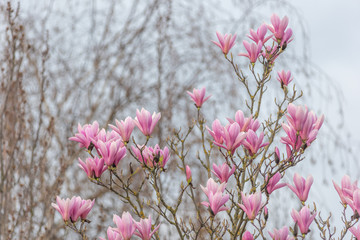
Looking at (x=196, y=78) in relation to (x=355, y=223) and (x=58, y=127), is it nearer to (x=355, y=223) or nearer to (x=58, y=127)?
(x=58, y=127)

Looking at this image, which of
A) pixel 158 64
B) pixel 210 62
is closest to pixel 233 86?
pixel 210 62

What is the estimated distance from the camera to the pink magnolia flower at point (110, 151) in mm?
1596

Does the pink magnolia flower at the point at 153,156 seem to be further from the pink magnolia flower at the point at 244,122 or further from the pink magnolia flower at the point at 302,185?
the pink magnolia flower at the point at 302,185

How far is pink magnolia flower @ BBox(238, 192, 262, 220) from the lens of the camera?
60.1 inches

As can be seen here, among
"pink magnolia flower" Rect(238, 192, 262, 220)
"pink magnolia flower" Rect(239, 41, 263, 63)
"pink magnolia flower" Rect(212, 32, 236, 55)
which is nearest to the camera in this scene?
"pink magnolia flower" Rect(238, 192, 262, 220)

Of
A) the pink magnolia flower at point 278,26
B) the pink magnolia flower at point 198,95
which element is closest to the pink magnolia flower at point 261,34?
the pink magnolia flower at point 278,26

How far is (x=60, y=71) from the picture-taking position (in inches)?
167

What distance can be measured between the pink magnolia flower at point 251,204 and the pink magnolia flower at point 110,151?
42cm

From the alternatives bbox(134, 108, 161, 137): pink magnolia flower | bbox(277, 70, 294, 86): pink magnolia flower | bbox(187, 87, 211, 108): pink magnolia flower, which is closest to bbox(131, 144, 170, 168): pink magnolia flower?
bbox(134, 108, 161, 137): pink magnolia flower

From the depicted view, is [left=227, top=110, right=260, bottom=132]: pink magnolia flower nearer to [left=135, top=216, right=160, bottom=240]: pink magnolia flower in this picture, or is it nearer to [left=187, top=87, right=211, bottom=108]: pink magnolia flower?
[left=187, top=87, right=211, bottom=108]: pink magnolia flower

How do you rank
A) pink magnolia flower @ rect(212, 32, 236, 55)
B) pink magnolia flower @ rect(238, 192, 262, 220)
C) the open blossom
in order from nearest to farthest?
pink magnolia flower @ rect(238, 192, 262, 220)
the open blossom
pink magnolia flower @ rect(212, 32, 236, 55)

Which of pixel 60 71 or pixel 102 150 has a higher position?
pixel 60 71

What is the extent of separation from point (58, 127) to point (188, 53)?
48.7 inches

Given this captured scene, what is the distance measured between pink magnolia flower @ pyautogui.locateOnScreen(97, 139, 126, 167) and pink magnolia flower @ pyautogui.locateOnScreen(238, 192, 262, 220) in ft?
1.39
